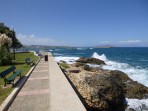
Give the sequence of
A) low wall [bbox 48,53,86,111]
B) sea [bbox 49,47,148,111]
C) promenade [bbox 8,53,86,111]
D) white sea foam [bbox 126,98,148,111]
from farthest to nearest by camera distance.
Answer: sea [bbox 49,47,148,111], white sea foam [bbox 126,98,148,111], promenade [bbox 8,53,86,111], low wall [bbox 48,53,86,111]

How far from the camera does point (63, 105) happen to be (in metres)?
7.25

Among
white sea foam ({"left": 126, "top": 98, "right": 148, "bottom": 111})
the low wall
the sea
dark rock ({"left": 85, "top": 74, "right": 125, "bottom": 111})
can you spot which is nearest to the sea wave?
the sea

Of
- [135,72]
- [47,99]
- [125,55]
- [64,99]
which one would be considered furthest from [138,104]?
[125,55]

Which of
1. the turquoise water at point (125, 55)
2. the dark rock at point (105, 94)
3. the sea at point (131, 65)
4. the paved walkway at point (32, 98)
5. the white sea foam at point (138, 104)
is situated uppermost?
the paved walkway at point (32, 98)

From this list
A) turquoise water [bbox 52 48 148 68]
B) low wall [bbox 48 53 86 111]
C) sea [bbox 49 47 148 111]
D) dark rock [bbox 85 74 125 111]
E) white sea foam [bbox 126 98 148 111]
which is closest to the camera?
low wall [bbox 48 53 86 111]

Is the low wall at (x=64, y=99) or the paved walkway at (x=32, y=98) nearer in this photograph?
the low wall at (x=64, y=99)

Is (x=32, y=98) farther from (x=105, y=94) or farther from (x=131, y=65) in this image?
(x=131, y=65)

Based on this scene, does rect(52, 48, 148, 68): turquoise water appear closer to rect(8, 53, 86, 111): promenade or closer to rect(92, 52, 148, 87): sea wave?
A: rect(92, 52, 148, 87): sea wave

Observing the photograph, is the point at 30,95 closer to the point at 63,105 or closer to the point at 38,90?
the point at 38,90

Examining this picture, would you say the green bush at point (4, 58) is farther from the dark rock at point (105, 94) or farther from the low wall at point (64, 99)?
the low wall at point (64, 99)

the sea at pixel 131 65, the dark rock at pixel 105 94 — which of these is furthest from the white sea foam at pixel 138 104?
the dark rock at pixel 105 94

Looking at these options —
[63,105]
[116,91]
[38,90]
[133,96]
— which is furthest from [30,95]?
[133,96]

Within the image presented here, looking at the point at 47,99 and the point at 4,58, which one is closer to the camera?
the point at 47,99

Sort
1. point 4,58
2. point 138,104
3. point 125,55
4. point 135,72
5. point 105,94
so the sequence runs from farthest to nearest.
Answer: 1. point 125,55
2. point 135,72
3. point 4,58
4. point 138,104
5. point 105,94
